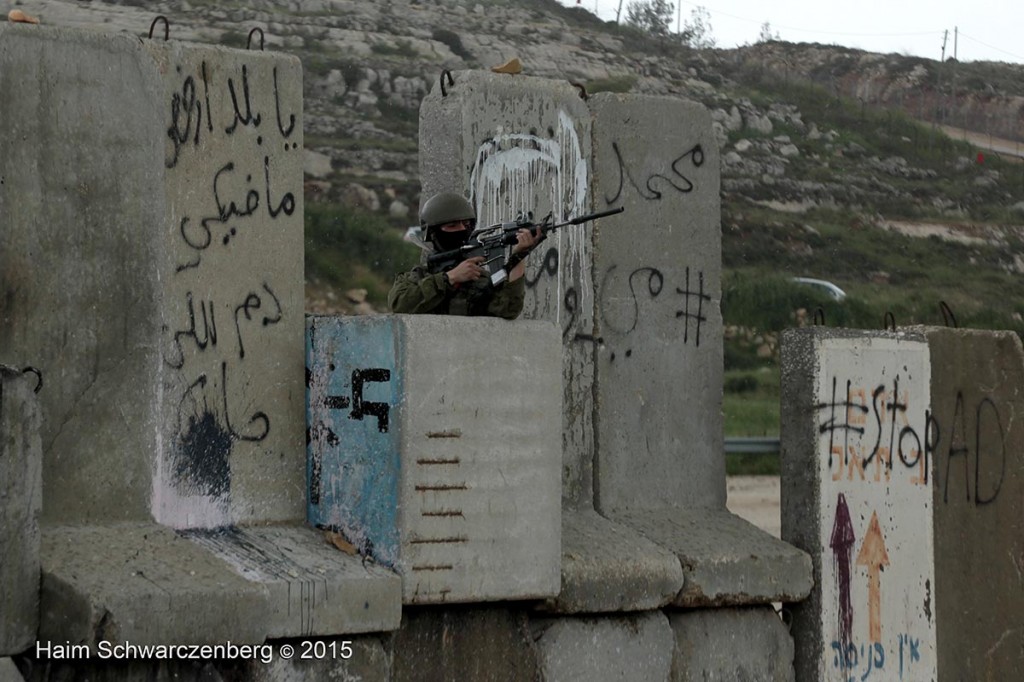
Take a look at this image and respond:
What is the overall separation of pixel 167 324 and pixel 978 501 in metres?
3.91

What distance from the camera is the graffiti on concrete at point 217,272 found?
5230mm

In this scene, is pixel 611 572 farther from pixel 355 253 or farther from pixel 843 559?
pixel 355 253

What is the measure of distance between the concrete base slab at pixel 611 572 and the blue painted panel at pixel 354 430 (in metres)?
0.77

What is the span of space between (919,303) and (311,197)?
1287cm

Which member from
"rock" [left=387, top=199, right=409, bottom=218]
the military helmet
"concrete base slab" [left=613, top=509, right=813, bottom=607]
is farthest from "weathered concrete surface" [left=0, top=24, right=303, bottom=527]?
"rock" [left=387, top=199, right=409, bottom=218]

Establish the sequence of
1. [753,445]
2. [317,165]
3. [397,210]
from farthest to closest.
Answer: [317,165] < [397,210] < [753,445]

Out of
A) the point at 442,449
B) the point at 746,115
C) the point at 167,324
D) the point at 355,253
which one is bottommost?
the point at 442,449

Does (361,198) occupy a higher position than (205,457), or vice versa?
(361,198)

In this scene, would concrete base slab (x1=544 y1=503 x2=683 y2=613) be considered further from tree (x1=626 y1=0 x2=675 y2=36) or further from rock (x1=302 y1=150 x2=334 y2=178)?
tree (x1=626 y1=0 x2=675 y2=36)

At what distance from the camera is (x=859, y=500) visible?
6488mm

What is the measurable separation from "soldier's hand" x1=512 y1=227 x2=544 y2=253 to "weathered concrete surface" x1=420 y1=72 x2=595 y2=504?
1.70 ft

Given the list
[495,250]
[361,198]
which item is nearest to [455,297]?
[495,250]

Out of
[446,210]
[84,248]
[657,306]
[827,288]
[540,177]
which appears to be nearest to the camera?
[84,248]

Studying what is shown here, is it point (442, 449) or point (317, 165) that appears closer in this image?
point (442, 449)
